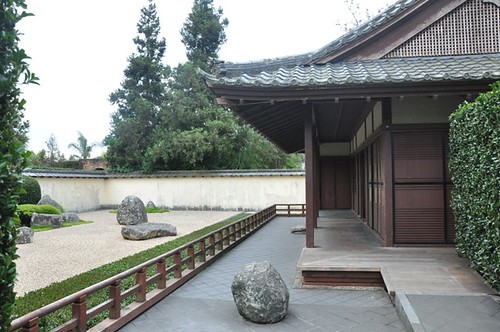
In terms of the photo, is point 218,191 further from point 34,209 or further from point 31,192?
point 34,209

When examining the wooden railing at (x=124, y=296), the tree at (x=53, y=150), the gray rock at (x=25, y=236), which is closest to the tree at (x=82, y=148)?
the tree at (x=53, y=150)

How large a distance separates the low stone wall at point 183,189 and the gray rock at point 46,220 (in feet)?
19.0

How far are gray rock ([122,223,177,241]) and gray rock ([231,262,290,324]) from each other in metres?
7.71

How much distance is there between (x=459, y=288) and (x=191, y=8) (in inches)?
1284

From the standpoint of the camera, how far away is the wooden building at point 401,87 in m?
5.38

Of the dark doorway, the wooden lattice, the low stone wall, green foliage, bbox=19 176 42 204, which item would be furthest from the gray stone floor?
the low stone wall

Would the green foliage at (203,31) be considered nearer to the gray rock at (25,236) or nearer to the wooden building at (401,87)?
the gray rock at (25,236)

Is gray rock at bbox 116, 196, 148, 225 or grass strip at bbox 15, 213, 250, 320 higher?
gray rock at bbox 116, 196, 148, 225

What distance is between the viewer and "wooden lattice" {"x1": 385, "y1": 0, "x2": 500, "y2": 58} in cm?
657

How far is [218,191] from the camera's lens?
22.6 metres

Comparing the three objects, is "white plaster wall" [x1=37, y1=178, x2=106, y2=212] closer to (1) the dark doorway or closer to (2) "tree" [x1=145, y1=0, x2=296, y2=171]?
(2) "tree" [x1=145, y1=0, x2=296, y2=171]

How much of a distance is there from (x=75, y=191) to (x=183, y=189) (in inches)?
242

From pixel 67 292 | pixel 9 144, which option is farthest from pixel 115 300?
pixel 9 144

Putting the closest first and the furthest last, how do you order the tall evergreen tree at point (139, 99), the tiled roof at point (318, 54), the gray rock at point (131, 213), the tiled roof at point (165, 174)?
1. the tiled roof at point (318, 54)
2. the gray rock at point (131, 213)
3. the tiled roof at point (165, 174)
4. the tall evergreen tree at point (139, 99)
